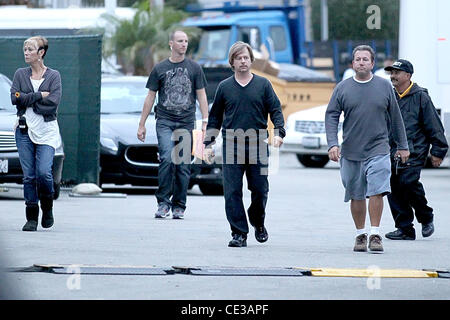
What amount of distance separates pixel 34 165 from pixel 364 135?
306 centimetres

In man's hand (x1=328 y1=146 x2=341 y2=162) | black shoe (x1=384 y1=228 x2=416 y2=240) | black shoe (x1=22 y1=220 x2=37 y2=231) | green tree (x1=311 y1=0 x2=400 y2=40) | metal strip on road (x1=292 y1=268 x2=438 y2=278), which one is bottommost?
green tree (x1=311 y1=0 x2=400 y2=40)

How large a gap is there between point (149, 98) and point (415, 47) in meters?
9.32

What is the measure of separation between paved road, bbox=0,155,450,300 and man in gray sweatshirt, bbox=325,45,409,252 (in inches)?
17.7

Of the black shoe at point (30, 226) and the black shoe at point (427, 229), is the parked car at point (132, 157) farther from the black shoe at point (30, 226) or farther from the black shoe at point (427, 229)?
the black shoe at point (427, 229)

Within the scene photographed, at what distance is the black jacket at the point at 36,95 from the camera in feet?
40.0

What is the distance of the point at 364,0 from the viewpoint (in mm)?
46000

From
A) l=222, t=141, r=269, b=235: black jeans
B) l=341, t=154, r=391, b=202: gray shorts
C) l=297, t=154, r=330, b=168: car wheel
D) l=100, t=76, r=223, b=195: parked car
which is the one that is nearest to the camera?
l=341, t=154, r=391, b=202: gray shorts

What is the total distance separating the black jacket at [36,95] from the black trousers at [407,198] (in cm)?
315

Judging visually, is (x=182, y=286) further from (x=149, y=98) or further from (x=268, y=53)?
(x=268, y=53)

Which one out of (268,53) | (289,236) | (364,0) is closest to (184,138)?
(289,236)

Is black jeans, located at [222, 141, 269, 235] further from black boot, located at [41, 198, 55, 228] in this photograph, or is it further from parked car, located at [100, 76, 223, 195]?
parked car, located at [100, 76, 223, 195]

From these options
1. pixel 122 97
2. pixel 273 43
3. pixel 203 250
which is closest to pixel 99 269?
pixel 203 250

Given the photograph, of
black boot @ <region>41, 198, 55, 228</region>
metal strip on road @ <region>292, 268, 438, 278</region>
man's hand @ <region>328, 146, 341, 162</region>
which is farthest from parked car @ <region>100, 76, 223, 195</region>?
metal strip on road @ <region>292, 268, 438, 278</region>

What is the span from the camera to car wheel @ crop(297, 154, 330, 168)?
26406 millimetres
